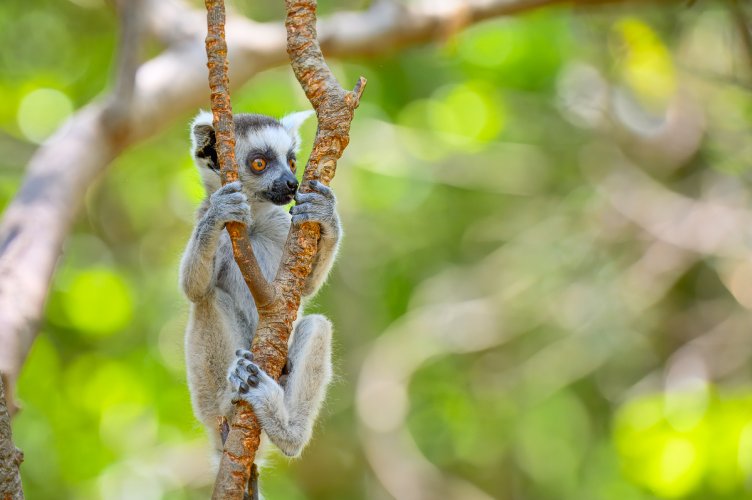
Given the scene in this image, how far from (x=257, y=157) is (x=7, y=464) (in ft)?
10.3

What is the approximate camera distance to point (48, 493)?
10.8m

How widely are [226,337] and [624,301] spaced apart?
25.5 ft

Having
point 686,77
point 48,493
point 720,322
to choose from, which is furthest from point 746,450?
point 48,493

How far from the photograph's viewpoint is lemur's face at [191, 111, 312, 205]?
584 cm

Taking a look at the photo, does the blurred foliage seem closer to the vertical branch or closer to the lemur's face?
the lemur's face

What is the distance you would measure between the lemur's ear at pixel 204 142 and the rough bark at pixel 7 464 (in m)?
2.86

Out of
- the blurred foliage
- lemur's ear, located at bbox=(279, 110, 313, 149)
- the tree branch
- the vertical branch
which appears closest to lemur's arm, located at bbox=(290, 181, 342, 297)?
the vertical branch

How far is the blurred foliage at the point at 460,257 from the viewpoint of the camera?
34.2ft

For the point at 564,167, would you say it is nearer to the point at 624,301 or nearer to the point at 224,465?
the point at 624,301

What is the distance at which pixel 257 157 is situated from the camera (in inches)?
237

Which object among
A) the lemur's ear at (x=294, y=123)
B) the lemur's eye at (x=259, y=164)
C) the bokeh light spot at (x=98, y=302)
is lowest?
the lemur's eye at (x=259, y=164)

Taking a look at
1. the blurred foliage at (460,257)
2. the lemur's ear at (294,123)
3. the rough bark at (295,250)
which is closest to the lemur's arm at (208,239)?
the rough bark at (295,250)

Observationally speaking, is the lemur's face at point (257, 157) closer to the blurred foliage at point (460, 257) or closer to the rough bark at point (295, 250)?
the rough bark at point (295, 250)

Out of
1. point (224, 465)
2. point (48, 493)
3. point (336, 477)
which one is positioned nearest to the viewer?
point (224, 465)
